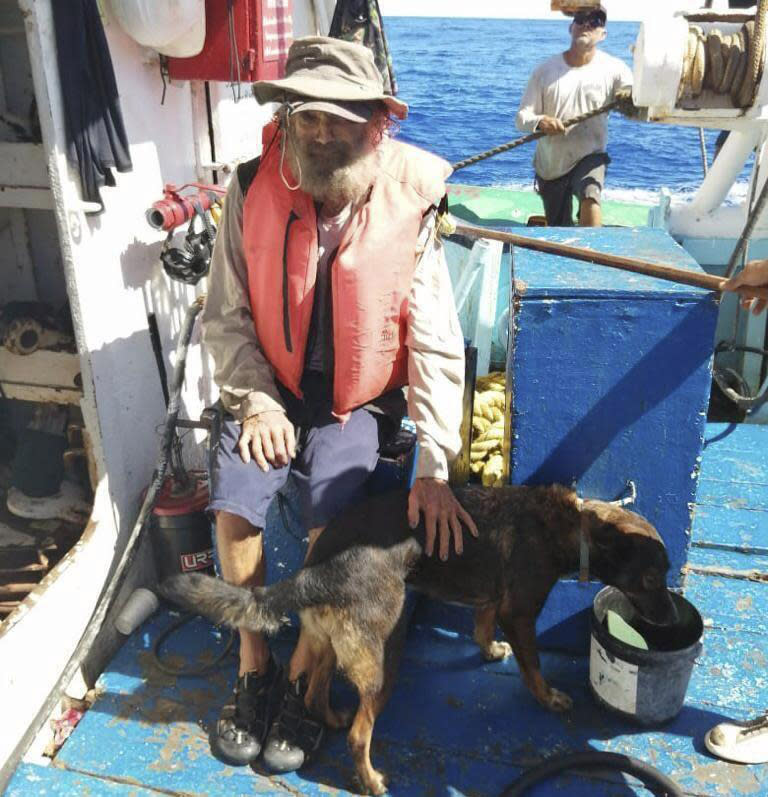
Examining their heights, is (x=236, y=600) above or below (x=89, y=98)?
below

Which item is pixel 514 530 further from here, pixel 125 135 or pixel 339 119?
pixel 125 135

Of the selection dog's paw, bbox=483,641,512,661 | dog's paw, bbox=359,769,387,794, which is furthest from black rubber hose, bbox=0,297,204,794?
dog's paw, bbox=483,641,512,661

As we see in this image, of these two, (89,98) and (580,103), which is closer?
(89,98)

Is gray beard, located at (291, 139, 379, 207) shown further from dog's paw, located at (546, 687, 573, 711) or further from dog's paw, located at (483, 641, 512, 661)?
dog's paw, located at (546, 687, 573, 711)

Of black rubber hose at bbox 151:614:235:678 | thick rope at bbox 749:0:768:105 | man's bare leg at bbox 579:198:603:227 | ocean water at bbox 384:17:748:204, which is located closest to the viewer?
black rubber hose at bbox 151:614:235:678

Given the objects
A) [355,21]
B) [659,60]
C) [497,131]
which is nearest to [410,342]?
[659,60]

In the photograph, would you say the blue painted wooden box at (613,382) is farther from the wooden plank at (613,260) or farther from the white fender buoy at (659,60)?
the white fender buoy at (659,60)

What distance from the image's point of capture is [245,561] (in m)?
3.11

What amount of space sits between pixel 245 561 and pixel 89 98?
1990mm

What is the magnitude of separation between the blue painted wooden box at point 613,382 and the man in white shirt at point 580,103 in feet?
13.3

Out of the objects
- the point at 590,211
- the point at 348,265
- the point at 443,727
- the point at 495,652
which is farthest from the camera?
the point at 590,211

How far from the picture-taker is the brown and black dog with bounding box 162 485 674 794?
9.34 ft

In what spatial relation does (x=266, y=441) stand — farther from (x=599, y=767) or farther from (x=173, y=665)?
(x=599, y=767)

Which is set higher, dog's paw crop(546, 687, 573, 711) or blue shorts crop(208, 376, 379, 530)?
blue shorts crop(208, 376, 379, 530)
